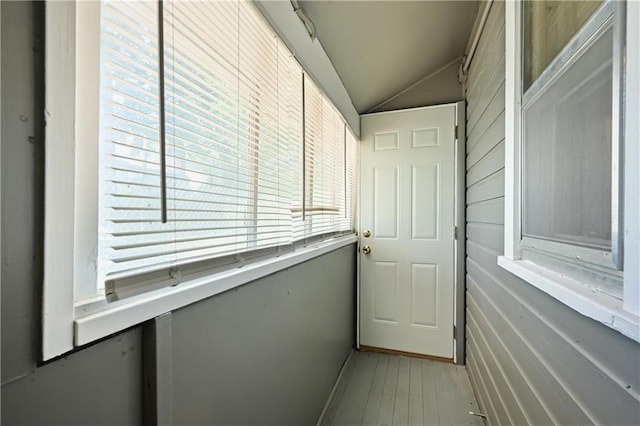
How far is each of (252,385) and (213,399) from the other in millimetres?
220

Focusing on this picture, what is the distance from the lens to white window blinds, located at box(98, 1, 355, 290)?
0.55m

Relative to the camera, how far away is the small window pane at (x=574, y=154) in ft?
2.16

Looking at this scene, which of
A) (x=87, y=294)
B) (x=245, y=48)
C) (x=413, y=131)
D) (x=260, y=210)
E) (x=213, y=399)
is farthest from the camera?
(x=413, y=131)

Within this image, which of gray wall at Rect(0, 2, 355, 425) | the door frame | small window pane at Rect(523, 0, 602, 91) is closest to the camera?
gray wall at Rect(0, 2, 355, 425)

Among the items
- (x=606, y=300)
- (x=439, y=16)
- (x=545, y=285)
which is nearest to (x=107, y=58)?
(x=606, y=300)

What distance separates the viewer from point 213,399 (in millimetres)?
777

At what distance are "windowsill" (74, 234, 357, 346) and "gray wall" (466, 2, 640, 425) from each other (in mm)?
924

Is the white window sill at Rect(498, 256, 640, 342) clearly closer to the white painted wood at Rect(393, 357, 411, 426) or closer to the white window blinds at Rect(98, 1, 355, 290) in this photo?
the white window blinds at Rect(98, 1, 355, 290)

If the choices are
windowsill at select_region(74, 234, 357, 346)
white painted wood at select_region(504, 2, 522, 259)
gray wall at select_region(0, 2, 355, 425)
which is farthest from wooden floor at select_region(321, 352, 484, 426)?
windowsill at select_region(74, 234, 357, 346)

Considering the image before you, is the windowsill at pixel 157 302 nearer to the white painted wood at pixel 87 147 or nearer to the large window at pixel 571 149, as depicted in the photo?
the white painted wood at pixel 87 147

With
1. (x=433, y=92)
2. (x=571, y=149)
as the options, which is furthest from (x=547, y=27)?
(x=433, y=92)

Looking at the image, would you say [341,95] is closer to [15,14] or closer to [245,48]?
[245,48]

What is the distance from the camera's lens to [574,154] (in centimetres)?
79

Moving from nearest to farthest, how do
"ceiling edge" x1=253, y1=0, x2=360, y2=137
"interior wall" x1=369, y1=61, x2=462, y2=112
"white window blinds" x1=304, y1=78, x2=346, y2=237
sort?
"ceiling edge" x1=253, y1=0, x2=360, y2=137 < "white window blinds" x1=304, y1=78, x2=346, y2=237 < "interior wall" x1=369, y1=61, x2=462, y2=112
